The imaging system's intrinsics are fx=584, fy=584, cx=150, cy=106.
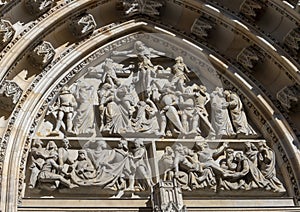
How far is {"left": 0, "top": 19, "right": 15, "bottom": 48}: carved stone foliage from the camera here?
7436 millimetres

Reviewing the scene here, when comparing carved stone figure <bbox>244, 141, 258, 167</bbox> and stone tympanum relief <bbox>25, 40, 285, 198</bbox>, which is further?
carved stone figure <bbox>244, 141, 258, 167</bbox>

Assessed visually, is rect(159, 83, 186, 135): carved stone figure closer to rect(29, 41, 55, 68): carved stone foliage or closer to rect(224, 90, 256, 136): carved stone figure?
rect(224, 90, 256, 136): carved stone figure

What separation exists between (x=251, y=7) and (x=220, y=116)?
5.71 ft

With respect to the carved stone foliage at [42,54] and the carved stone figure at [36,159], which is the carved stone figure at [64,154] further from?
the carved stone foliage at [42,54]

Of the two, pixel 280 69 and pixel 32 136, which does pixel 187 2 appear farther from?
pixel 32 136

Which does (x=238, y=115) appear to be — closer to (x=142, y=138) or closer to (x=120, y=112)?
(x=142, y=138)

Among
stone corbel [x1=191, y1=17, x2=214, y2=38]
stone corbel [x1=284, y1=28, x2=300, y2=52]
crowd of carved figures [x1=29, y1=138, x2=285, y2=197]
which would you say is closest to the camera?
crowd of carved figures [x1=29, y1=138, x2=285, y2=197]

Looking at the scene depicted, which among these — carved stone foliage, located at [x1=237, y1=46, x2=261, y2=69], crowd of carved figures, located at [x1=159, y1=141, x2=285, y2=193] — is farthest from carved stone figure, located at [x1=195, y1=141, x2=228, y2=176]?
carved stone foliage, located at [x1=237, y1=46, x2=261, y2=69]

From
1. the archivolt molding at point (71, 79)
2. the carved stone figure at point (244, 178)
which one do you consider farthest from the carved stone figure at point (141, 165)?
the archivolt molding at point (71, 79)

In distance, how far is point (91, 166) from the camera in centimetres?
750

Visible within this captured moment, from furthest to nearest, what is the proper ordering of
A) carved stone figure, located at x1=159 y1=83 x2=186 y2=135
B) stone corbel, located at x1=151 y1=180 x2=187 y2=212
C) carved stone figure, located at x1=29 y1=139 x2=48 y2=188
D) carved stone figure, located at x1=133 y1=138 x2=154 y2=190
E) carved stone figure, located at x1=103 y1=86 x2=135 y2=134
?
carved stone figure, located at x1=159 y1=83 x2=186 y2=135 < carved stone figure, located at x1=103 y1=86 x2=135 y2=134 < carved stone figure, located at x1=133 y1=138 x2=154 y2=190 < carved stone figure, located at x1=29 y1=139 x2=48 y2=188 < stone corbel, located at x1=151 y1=180 x2=187 y2=212

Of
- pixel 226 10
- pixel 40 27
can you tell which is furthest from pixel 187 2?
pixel 40 27

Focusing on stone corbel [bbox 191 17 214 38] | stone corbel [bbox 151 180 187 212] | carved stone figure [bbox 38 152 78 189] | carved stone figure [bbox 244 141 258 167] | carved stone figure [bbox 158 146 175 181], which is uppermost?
stone corbel [bbox 191 17 214 38]

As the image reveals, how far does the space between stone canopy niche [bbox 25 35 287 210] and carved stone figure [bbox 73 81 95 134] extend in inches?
0.6
